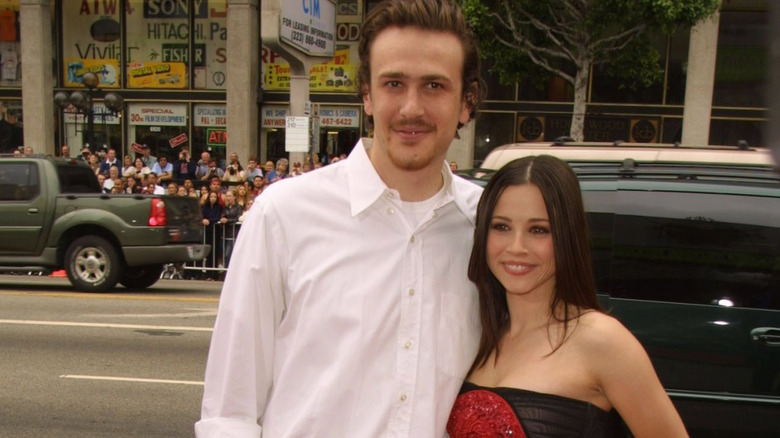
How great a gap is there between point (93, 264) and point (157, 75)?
14.2m

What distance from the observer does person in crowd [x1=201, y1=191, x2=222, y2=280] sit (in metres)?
13.3

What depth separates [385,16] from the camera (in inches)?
82.4

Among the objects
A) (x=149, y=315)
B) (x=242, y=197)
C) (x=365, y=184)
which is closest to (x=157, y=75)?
(x=242, y=197)

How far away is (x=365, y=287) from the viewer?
1993 mm

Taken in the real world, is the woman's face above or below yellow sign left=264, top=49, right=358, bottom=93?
below

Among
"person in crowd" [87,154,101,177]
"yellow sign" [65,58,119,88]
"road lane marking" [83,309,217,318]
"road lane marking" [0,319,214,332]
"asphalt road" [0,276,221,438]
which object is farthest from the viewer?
"yellow sign" [65,58,119,88]

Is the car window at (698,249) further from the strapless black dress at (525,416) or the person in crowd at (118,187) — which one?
the person in crowd at (118,187)

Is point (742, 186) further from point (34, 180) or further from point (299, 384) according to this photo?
point (34, 180)

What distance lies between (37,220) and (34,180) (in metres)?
0.63

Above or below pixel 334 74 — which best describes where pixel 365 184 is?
below

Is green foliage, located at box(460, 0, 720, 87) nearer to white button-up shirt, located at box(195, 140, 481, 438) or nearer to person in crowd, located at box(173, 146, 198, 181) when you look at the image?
person in crowd, located at box(173, 146, 198, 181)

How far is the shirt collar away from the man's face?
0.08m

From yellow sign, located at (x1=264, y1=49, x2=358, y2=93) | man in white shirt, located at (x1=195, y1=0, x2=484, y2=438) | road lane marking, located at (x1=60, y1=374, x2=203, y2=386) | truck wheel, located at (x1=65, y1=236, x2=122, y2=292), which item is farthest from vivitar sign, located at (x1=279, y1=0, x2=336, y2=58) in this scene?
man in white shirt, located at (x1=195, y1=0, x2=484, y2=438)

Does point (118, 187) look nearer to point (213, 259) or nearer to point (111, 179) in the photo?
point (111, 179)
